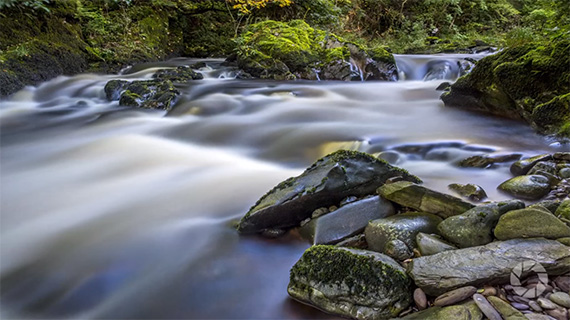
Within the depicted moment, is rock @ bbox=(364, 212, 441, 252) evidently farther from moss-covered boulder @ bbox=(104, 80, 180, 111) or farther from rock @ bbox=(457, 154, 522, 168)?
moss-covered boulder @ bbox=(104, 80, 180, 111)

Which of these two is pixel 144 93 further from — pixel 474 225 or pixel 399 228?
pixel 474 225

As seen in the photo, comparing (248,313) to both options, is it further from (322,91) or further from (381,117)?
(322,91)

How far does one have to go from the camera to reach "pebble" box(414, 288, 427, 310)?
72.4 inches

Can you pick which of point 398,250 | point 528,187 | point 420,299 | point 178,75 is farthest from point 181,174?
point 178,75

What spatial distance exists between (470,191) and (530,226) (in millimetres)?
1191

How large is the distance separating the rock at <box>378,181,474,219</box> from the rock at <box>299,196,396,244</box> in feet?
0.27

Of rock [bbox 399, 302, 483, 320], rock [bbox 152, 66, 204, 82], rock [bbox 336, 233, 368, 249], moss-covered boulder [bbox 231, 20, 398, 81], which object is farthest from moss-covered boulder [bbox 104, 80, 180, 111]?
rock [bbox 399, 302, 483, 320]

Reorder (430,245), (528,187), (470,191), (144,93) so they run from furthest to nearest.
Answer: (144,93) < (470,191) < (528,187) < (430,245)

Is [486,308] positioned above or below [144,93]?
below

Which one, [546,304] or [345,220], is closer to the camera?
[546,304]

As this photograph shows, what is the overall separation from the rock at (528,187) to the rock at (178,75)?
7.17 m

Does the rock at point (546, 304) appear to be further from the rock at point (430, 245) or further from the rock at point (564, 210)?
the rock at point (564, 210)

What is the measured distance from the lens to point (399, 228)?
2383 mm

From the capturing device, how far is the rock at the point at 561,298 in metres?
1.65
